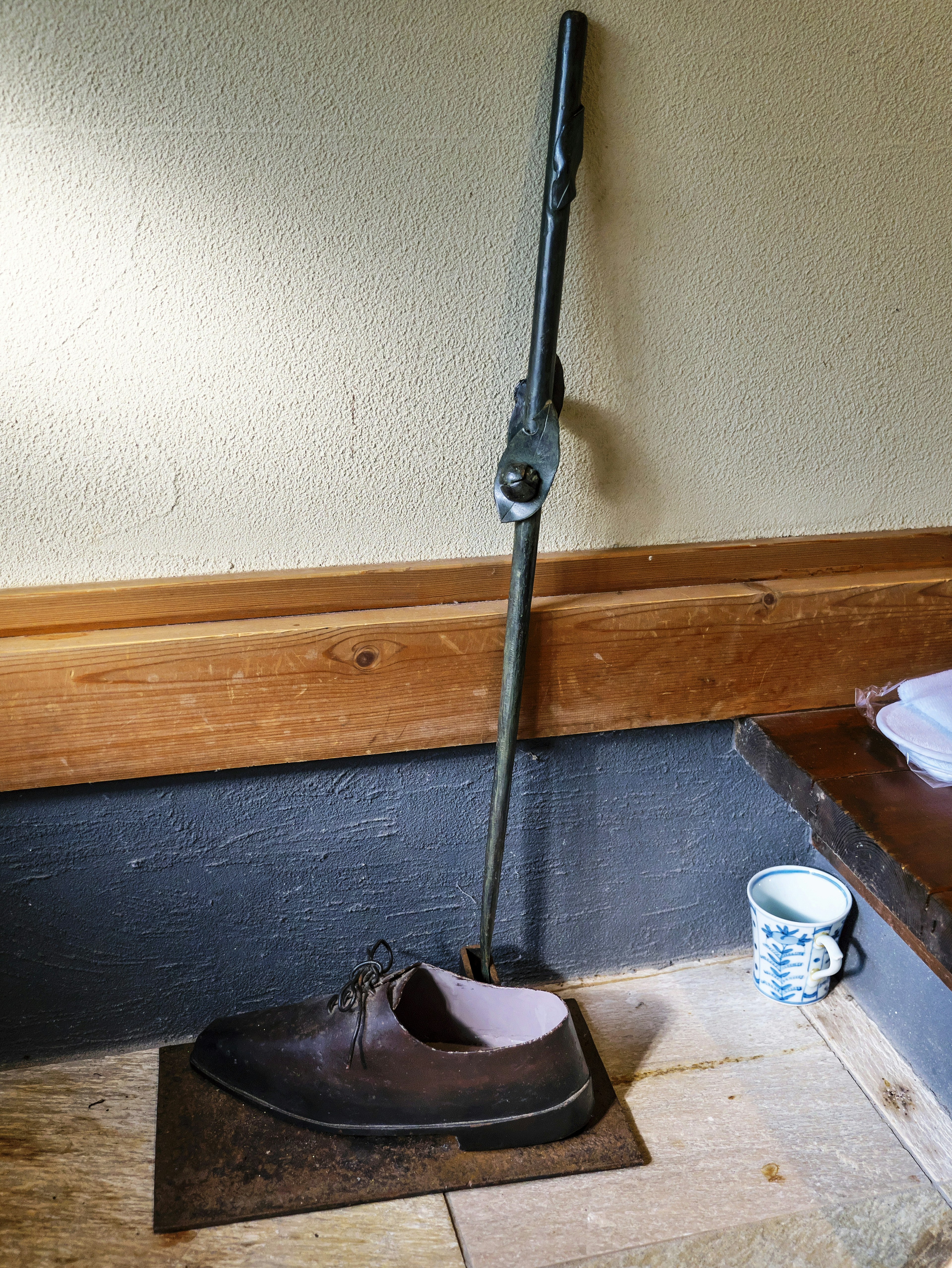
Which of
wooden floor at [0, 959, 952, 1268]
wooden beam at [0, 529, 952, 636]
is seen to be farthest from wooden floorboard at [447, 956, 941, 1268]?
wooden beam at [0, 529, 952, 636]

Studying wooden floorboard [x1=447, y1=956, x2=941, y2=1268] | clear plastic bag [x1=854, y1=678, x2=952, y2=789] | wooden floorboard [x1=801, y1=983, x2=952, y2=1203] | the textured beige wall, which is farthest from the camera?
clear plastic bag [x1=854, y1=678, x2=952, y2=789]

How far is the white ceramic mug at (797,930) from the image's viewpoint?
4.30ft

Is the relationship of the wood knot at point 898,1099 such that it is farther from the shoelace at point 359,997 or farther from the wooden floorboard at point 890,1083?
the shoelace at point 359,997

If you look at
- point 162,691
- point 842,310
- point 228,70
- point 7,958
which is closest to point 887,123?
point 842,310

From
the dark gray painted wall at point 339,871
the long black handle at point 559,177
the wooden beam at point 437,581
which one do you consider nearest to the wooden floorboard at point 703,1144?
the dark gray painted wall at point 339,871

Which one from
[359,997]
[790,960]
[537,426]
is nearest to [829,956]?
[790,960]

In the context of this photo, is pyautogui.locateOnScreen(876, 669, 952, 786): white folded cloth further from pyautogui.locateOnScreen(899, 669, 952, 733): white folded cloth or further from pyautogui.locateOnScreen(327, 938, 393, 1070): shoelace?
pyautogui.locateOnScreen(327, 938, 393, 1070): shoelace

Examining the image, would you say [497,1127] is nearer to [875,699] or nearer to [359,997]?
[359,997]

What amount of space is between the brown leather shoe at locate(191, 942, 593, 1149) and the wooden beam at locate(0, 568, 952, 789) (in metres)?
0.30

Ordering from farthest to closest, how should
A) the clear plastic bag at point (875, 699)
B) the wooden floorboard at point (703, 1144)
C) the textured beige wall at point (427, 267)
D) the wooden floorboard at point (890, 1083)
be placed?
the clear plastic bag at point (875, 699) → the wooden floorboard at point (890, 1083) → the wooden floorboard at point (703, 1144) → the textured beige wall at point (427, 267)

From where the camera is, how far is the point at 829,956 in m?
1.33

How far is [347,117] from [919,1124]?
1.31 metres

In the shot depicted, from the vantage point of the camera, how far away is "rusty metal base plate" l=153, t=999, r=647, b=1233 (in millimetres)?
1060

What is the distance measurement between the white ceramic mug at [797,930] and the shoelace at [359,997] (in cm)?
53
